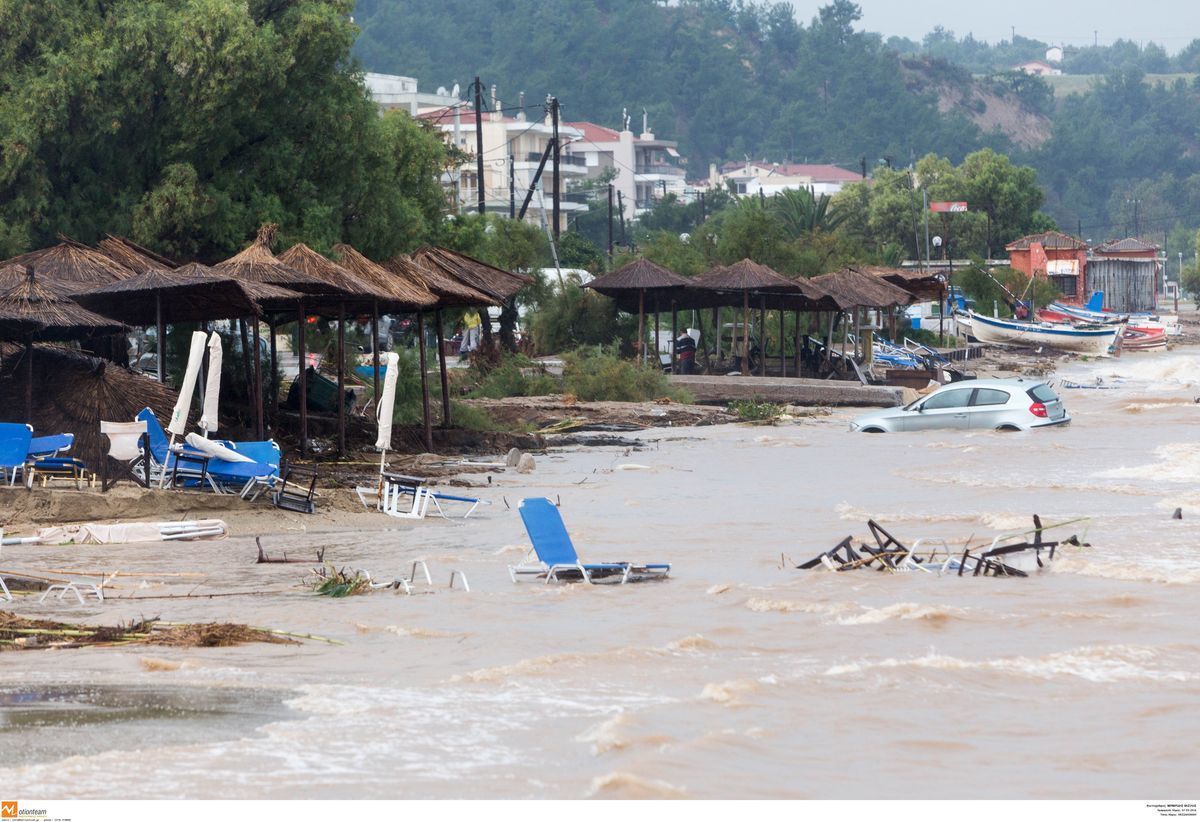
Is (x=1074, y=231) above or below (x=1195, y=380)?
above

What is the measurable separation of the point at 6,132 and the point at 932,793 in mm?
20535

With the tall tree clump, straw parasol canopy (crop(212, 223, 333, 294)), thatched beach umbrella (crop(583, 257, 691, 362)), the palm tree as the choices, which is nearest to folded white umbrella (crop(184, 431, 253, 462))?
straw parasol canopy (crop(212, 223, 333, 294))

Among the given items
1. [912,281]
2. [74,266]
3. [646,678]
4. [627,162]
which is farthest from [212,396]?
[627,162]

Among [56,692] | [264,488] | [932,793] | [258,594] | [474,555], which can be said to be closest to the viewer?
[932,793]

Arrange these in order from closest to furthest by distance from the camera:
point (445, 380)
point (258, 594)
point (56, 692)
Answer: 1. point (56, 692)
2. point (258, 594)
3. point (445, 380)

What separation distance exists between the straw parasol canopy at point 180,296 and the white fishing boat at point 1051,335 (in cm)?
4337

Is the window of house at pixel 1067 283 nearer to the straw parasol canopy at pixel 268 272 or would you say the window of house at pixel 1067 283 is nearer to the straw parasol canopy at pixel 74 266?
the straw parasol canopy at pixel 268 272

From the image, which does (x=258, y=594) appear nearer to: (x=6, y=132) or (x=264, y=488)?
(x=264, y=488)

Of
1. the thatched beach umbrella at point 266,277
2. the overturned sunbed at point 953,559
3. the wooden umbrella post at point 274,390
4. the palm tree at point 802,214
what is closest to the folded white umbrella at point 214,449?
the thatched beach umbrella at point 266,277

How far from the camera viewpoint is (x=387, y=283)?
2331 centimetres

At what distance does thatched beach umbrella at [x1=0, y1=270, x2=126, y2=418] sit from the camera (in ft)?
59.6

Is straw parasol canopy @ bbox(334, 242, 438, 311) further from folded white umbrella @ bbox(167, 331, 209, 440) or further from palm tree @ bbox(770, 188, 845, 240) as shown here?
palm tree @ bbox(770, 188, 845, 240)
